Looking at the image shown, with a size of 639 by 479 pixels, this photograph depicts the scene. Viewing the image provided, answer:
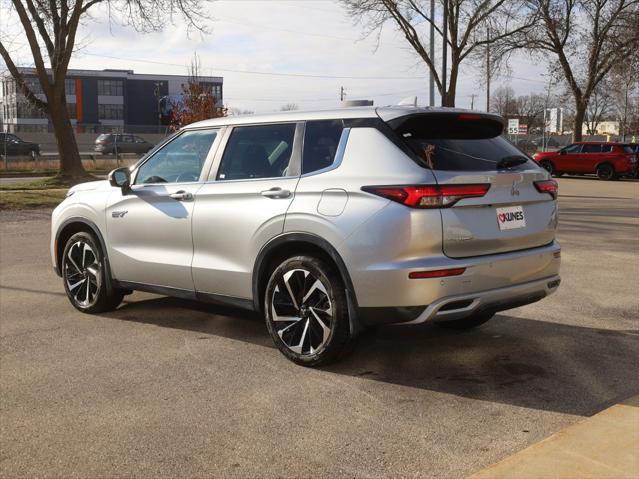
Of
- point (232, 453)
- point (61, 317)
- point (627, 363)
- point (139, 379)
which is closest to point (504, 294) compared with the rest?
point (627, 363)

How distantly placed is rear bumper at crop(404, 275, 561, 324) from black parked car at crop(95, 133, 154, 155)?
44.6 m

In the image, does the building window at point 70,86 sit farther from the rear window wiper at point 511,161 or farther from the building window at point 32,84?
the rear window wiper at point 511,161

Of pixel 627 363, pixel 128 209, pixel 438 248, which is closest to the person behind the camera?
pixel 438 248

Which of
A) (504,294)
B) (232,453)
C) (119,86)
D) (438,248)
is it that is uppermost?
(119,86)

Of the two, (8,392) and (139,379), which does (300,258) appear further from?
(8,392)

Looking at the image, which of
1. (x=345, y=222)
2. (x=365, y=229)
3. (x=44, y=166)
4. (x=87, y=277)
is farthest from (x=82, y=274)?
(x=44, y=166)

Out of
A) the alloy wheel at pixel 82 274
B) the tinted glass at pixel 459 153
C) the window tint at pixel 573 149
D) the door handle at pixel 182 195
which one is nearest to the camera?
the tinted glass at pixel 459 153

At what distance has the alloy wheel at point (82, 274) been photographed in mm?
6535

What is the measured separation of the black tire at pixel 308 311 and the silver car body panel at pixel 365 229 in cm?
20

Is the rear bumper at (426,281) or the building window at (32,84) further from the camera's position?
the building window at (32,84)

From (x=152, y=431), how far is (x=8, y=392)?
125 cm

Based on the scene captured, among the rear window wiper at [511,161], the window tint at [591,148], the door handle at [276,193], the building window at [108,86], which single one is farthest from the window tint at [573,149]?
the building window at [108,86]

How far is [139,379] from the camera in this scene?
477 cm

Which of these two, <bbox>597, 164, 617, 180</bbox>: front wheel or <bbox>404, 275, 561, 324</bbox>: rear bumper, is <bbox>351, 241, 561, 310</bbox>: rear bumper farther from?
<bbox>597, 164, 617, 180</bbox>: front wheel
